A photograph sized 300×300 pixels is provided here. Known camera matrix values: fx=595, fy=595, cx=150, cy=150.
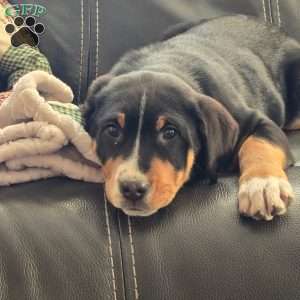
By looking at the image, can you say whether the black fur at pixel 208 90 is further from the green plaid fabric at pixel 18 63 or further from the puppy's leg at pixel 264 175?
the green plaid fabric at pixel 18 63

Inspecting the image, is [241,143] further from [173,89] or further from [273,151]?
[173,89]

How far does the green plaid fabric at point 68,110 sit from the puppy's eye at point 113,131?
96mm

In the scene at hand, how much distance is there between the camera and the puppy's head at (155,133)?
1.33m

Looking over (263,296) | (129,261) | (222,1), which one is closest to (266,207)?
(263,296)

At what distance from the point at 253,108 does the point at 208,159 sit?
0.43m

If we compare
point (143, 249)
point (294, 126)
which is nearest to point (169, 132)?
point (143, 249)

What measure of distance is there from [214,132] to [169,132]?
126 millimetres

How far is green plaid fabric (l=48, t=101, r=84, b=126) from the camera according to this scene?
1512 millimetres

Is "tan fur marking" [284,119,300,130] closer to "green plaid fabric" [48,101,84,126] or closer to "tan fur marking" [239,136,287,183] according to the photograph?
"tan fur marking" [239,136,287,183]

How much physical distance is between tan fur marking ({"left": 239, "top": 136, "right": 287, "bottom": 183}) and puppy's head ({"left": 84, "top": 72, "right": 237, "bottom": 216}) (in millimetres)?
55

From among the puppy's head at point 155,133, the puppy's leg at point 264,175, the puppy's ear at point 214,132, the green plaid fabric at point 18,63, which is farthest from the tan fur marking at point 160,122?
the green plaid fabric at point 18,63

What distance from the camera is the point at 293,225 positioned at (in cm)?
118

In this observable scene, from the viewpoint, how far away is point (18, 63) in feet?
6.60

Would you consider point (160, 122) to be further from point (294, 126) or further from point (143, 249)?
point (294, 126)
